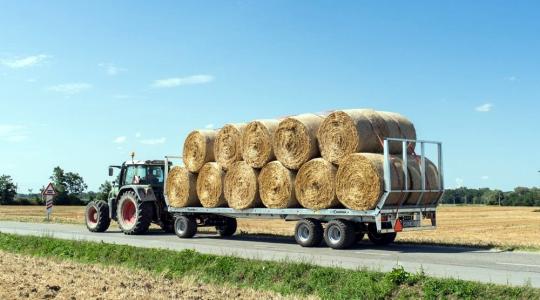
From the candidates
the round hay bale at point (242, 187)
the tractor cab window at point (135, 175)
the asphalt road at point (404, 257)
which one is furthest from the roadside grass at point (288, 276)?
the tractor cab window at point (135, 175)

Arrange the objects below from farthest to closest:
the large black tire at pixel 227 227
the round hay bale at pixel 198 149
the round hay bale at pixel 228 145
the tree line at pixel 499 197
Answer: the tree line at pixel 499 197 < the large black tire at pixel 227 227 < the round hay bale at pixel 198 149 < the round hay bale at pixel 228 145

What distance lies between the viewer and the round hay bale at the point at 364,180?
14.6 m

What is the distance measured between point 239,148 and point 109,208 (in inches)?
274

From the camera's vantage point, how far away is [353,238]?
1545cm

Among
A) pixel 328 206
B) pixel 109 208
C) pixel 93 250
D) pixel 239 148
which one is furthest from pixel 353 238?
pixel 109 208

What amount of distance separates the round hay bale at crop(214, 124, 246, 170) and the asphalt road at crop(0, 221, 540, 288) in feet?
7.47

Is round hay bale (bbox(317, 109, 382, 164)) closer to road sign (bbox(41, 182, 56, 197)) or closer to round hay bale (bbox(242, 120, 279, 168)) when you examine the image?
round hay bale (bbox(242, 120, 279, 168))

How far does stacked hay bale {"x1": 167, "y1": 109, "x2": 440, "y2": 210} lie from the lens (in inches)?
588

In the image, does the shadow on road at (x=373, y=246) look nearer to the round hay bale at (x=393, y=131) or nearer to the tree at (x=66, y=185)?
the round hay bale at (x=393, y=131)

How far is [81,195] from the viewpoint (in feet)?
263

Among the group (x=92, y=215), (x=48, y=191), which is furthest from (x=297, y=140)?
(x=48, y=191)

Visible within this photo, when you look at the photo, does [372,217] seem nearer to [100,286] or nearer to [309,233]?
[309,233]

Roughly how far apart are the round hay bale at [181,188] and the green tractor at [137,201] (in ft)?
4.72

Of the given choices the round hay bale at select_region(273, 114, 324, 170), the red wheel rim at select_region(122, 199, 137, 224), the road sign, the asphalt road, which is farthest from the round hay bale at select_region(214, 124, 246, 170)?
the road sign
